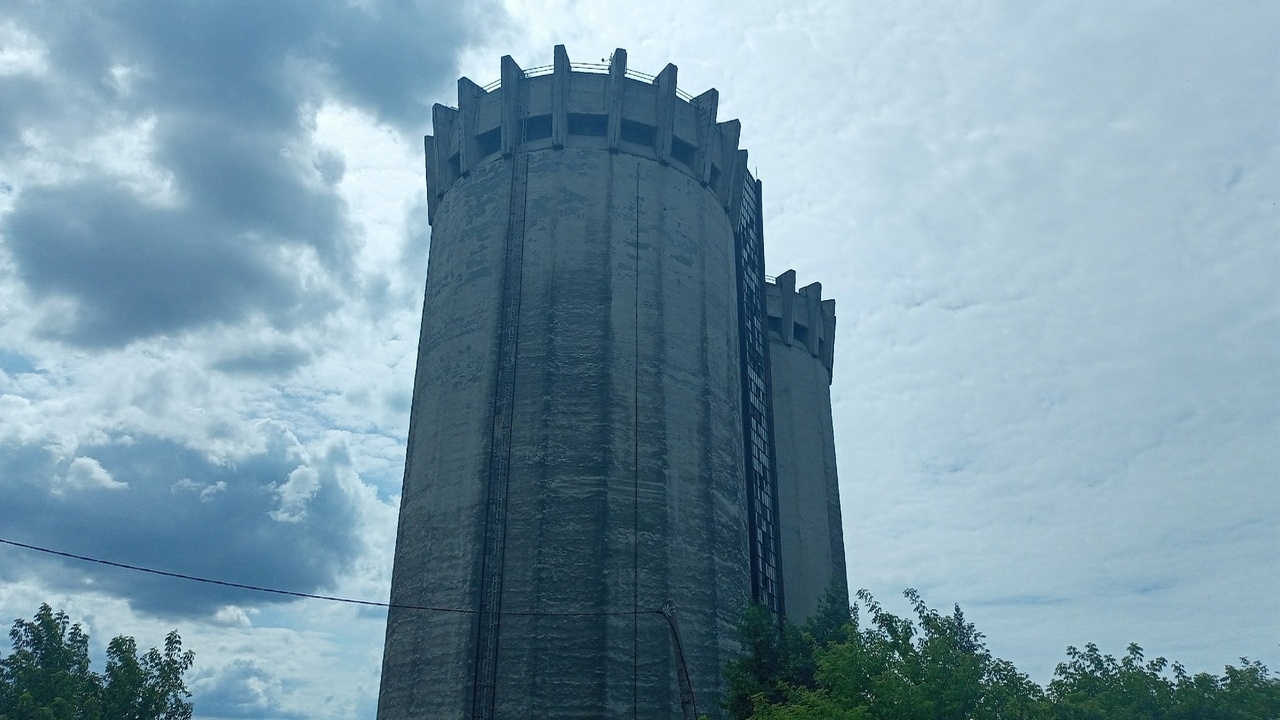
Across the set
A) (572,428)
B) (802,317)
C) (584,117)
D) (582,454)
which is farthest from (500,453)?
(802,317)

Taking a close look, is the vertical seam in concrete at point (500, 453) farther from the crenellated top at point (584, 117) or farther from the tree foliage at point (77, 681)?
the tree foliage at point (77, 681)

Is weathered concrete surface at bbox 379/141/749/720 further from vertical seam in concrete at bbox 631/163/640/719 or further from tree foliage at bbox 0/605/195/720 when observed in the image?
tree foliage at bbox 0/605/195/720

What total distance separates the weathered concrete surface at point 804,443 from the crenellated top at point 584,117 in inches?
651

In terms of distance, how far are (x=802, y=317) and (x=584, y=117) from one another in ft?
80.1

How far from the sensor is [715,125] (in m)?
45.7

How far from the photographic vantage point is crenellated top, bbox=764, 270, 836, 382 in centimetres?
5891

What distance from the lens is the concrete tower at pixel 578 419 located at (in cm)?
3384

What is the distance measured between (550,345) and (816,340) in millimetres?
28268

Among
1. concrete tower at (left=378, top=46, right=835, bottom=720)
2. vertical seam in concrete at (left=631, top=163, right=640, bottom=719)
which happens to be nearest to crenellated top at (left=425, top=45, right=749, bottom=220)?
concrete tower at (left=378, top=46, right=835, bottom=720)

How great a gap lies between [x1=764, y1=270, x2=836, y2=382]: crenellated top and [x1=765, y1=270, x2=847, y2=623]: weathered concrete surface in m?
0.06

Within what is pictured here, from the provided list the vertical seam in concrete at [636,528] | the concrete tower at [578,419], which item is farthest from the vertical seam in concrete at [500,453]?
the vertical seam in concrete at [636,528]

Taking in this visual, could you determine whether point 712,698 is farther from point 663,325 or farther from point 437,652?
point 663,325

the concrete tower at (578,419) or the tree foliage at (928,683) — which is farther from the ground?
the concrete tower at (578,419)

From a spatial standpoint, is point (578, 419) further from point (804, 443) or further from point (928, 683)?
point (804, 443)
